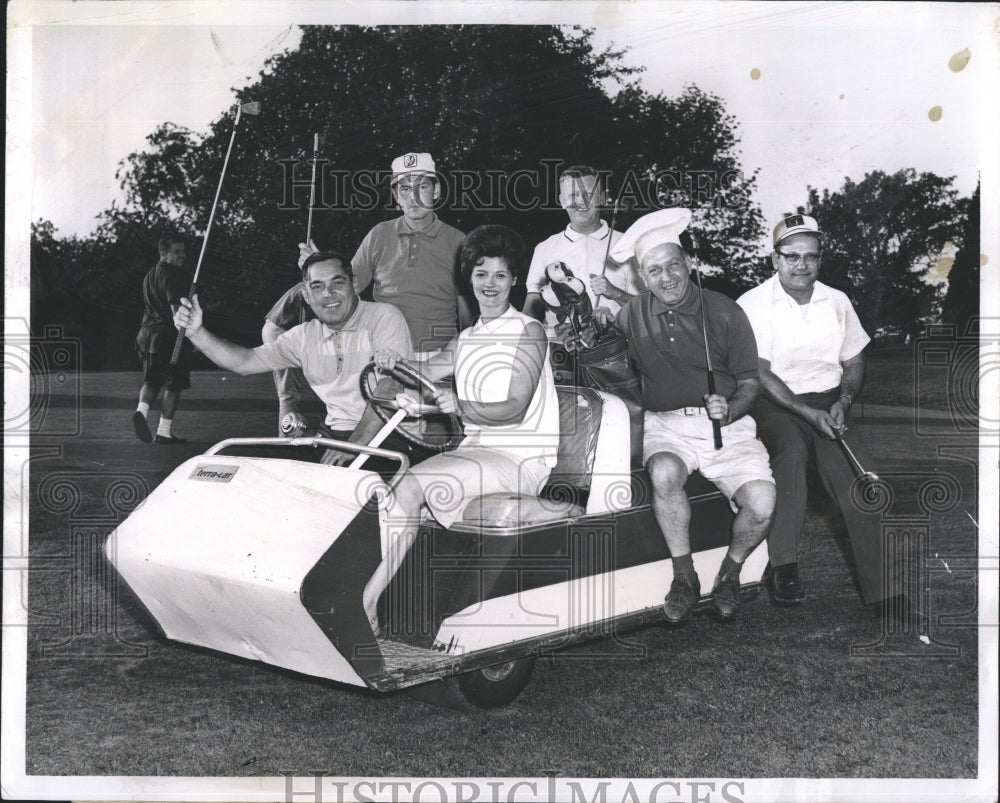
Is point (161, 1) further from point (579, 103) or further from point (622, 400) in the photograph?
point (622, 400)

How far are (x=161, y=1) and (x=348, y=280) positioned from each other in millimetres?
1204

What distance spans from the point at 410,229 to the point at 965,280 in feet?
6.57

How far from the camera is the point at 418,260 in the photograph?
364 centimetres

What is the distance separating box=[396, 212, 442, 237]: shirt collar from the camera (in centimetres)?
362

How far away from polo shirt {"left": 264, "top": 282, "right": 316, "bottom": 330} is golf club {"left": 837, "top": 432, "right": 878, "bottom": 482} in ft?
6.46

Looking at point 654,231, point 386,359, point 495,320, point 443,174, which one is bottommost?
point 386,359

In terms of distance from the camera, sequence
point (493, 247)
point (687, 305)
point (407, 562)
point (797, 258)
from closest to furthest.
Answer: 1. point (407, 562)
2. point (493, 247)
3. point (687, 305)
4. point (797, 258)

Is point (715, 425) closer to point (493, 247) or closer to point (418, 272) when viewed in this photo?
point (493, 247)

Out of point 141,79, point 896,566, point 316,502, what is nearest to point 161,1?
point 141,79

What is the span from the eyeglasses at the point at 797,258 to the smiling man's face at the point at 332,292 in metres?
1.53

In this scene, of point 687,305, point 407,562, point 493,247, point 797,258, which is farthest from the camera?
point 797,258

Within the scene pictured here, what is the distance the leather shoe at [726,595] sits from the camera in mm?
3340

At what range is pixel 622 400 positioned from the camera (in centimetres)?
337

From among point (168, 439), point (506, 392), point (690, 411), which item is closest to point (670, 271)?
point (690, 411)
